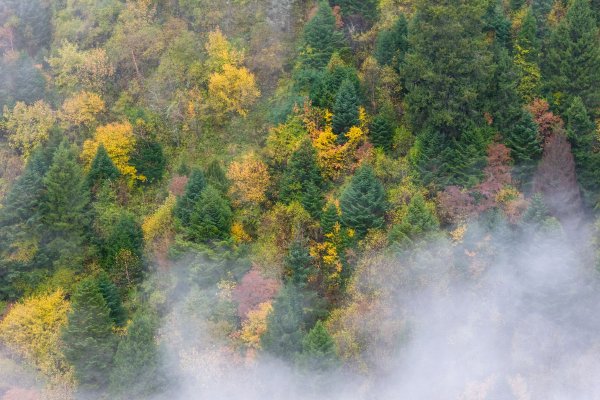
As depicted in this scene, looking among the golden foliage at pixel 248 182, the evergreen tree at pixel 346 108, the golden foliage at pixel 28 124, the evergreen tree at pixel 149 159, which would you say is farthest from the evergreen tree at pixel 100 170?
the evergreen tree at pixel 346 108

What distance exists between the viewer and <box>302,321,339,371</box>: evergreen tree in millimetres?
49969

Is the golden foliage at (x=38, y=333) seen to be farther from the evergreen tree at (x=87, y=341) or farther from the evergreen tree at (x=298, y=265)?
the evergreen tree at (x=298, y=265)

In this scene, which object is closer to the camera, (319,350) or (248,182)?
(319,350)

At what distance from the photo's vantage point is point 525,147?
57875mm

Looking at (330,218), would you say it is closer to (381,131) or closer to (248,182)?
(248,182)

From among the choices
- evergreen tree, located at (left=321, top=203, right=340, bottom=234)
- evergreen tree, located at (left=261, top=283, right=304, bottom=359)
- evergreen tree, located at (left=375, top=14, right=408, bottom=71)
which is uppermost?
evergreen tree, located at (left=375, top=14, right=408, bottom=71)

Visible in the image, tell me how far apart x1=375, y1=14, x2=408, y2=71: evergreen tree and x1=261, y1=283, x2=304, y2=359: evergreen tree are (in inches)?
986

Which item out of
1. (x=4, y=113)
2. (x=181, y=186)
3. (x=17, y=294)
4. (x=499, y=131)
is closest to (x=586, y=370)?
(x=499, y=131)

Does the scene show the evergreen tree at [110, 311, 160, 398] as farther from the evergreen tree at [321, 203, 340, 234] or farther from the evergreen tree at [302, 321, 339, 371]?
the evergreen tree at [321, 203, 340, 234]

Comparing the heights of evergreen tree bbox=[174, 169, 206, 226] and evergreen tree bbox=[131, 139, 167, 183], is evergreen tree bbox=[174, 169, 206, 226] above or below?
above

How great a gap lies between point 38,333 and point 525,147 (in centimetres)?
4433

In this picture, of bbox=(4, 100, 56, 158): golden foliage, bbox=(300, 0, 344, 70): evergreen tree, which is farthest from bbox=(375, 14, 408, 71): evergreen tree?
bbox=(4, 100, 56, 158): golden foliage

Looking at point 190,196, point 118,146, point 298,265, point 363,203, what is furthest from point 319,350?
point 118,146

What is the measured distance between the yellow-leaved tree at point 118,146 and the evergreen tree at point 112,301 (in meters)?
12.8
